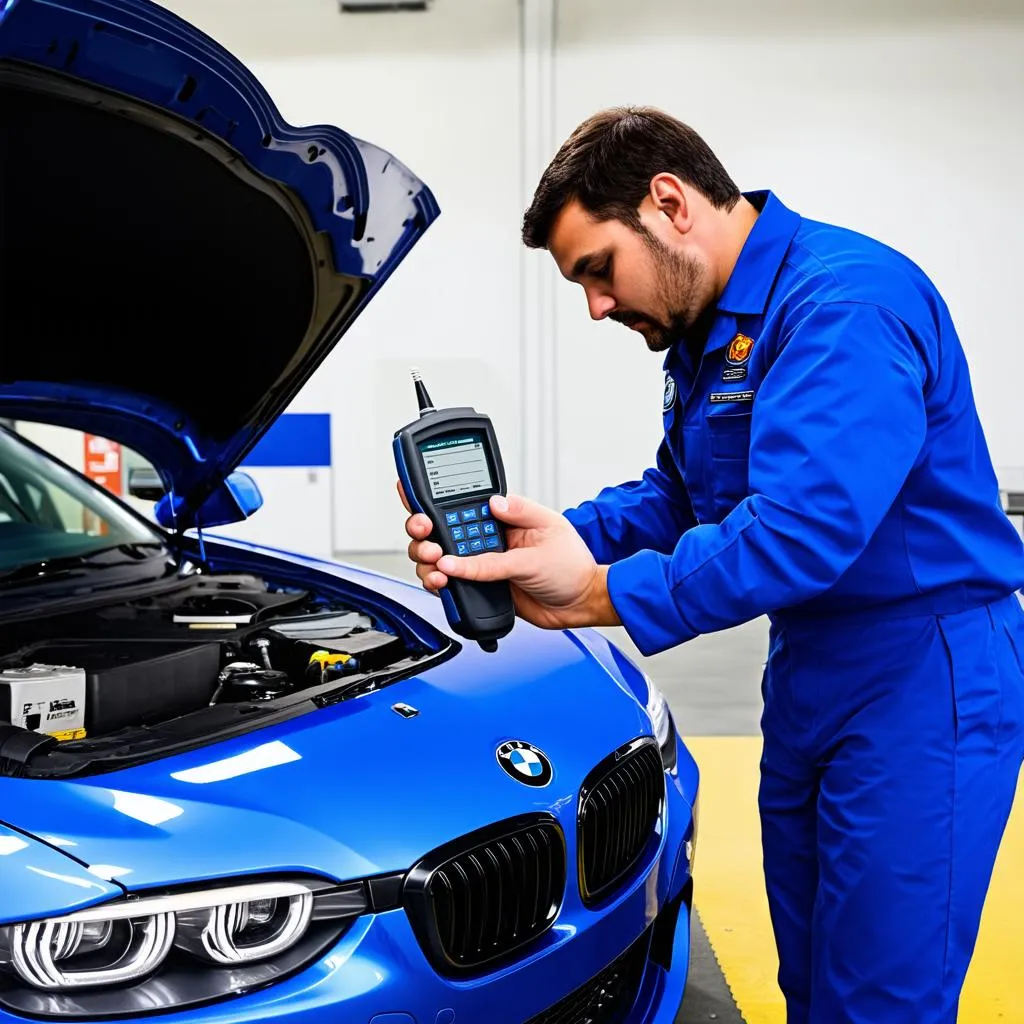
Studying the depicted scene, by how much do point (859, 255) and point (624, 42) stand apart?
21.7 feet

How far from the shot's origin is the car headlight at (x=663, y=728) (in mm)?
1876

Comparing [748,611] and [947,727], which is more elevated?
[748,611]

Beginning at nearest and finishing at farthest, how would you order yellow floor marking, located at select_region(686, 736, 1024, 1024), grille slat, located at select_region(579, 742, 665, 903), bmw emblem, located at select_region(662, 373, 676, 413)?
1. grille slat, located at select_region(579, 742, 665, 903)
2. bmw emblem, located at select_region(662, 373, 676, 413)
3. yellow floor marking, located at select_region(686, 736, 1024, 1024)

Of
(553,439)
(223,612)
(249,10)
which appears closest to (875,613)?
(223,612)

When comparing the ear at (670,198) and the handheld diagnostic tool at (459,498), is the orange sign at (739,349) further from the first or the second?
the handheld diagnostic tool at (459,498)

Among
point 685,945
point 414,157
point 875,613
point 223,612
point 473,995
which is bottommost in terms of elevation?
point 685,945

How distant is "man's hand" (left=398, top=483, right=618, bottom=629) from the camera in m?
1.31

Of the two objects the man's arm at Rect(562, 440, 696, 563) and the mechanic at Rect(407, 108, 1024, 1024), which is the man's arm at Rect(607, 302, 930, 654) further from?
the man's arm at Rect(562, 440, 696, 563)

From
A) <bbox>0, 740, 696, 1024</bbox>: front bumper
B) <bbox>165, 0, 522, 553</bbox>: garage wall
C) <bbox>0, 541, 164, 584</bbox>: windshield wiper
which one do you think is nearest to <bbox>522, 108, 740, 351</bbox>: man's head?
<bbox>0, 740, 696, 1024</bbox>: front bumper

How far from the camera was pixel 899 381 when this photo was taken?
122cm

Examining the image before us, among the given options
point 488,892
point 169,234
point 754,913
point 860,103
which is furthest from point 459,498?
→ point 860,103

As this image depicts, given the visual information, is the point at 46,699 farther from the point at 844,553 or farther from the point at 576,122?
the point at 576,122

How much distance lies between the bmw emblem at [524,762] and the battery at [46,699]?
0.66 m

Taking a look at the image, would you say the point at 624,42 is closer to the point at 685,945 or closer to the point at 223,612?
the point at 223,612
